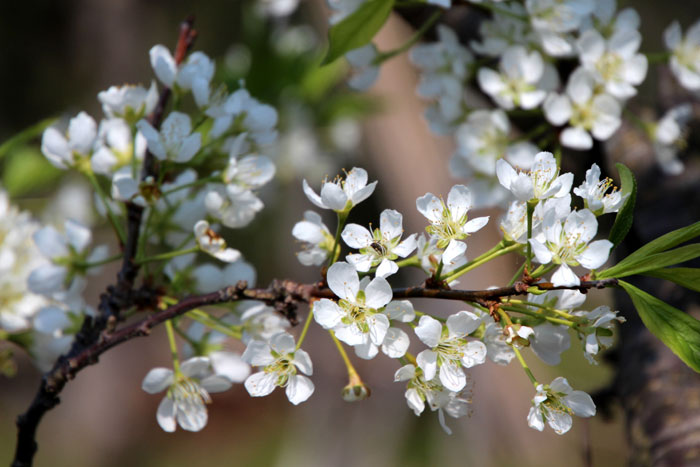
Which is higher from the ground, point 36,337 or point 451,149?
point 36,337

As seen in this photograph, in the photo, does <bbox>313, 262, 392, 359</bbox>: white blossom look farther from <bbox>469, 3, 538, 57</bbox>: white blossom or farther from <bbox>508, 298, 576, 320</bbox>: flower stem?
<bbox>469, 3, 538, 57</bbox>: white blossom

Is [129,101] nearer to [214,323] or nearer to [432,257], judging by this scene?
[214,323]

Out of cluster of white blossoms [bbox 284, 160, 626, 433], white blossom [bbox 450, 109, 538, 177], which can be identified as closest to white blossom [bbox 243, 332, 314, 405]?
cluster of white blossoms [bbox 284, 160, 626, 433]

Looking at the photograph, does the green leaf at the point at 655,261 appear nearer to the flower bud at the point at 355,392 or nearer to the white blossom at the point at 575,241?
the white blossom at the point at 575,241

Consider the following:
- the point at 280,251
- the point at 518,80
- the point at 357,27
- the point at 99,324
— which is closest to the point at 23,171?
the point at 99,324

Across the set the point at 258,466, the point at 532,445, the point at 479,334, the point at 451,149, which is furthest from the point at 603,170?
the point at 258,466

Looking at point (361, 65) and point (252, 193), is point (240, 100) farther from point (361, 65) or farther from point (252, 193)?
point (361, 65)
